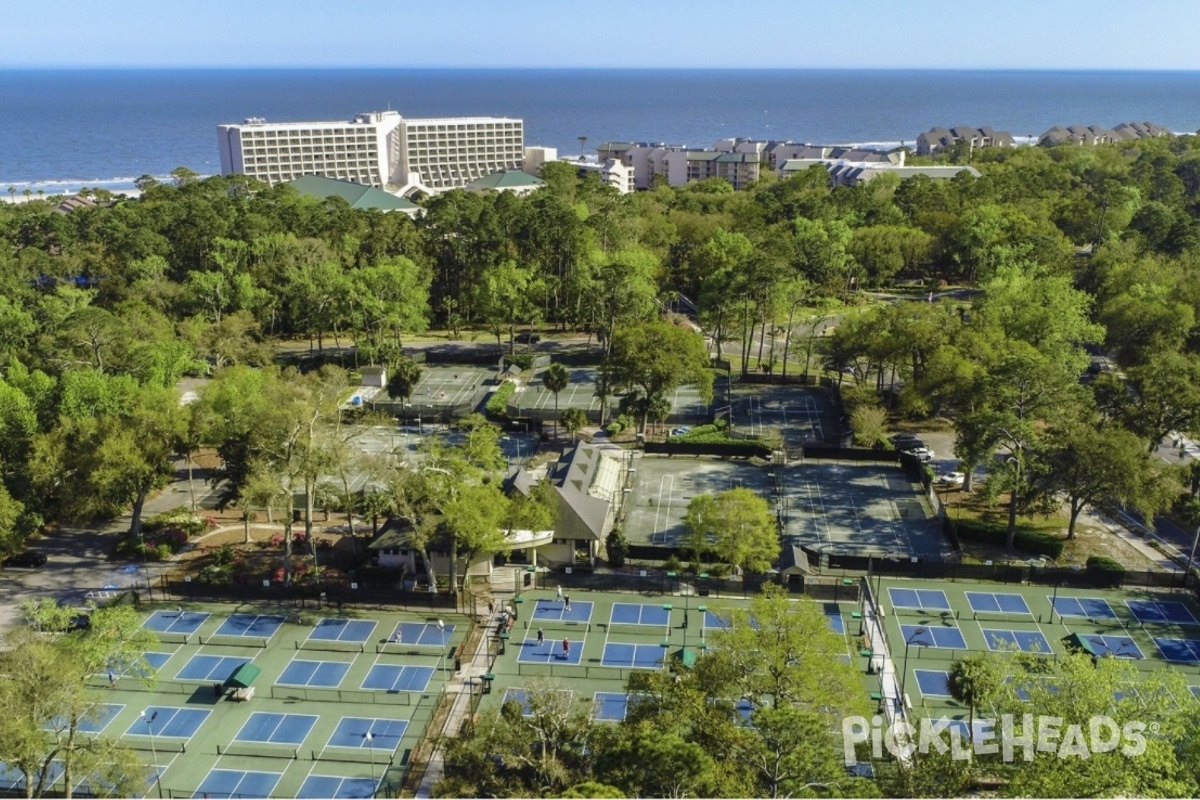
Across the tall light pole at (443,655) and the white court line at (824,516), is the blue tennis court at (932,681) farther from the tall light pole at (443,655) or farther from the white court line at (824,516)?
the tall light pole at (443,655)

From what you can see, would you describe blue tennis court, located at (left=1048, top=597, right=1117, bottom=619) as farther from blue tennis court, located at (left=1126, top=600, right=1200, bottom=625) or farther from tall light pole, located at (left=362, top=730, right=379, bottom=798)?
tall light pole, located at (left=362, top=730, right=379, bottom=798)

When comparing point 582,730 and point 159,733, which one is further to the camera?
point 159,733

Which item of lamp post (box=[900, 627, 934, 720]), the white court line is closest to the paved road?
the white court line

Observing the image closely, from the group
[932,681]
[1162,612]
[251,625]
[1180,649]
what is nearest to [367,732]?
[251,625]

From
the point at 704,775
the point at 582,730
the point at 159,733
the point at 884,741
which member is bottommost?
the point at 159,733

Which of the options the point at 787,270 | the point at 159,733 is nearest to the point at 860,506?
the point at 787,270

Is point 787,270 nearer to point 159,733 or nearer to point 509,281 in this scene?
point 509,281

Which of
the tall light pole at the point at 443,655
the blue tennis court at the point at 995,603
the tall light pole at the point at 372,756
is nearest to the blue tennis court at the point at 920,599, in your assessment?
the blue tennis court at the point at 995,603
